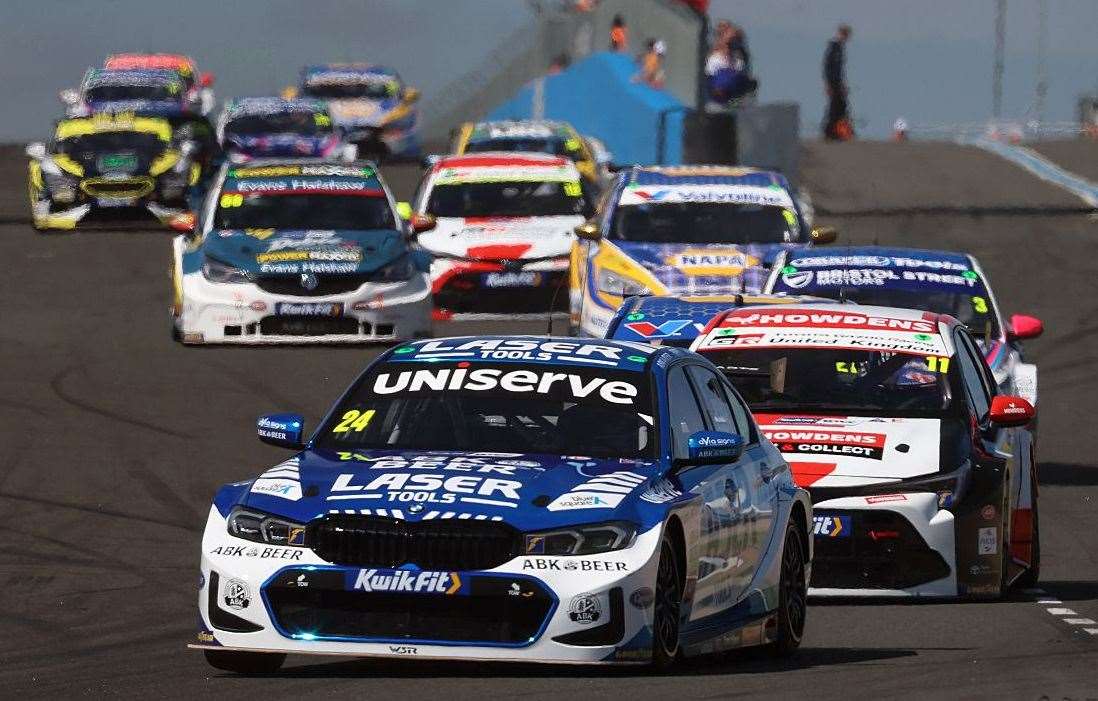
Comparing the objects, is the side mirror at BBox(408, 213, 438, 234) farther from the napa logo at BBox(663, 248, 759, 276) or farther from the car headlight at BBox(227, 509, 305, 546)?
the car headlight at BBox(227, 509, 305, 546)

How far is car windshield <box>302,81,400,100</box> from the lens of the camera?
4472cm

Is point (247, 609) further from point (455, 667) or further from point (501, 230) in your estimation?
point (501, 230)

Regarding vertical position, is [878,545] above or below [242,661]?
below

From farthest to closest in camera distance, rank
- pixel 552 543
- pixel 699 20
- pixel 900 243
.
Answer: pixel 699 20 → pixel 900 243 → pixel 552 543

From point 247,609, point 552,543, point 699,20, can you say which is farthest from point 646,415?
point 699,20

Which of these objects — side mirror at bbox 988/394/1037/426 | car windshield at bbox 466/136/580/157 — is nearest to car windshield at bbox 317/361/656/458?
side mirror at bbox 988/394/1037/426

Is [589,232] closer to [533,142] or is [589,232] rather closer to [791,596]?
[791,596]

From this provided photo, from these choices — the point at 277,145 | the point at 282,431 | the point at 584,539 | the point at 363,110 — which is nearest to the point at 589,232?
the point at 282,431

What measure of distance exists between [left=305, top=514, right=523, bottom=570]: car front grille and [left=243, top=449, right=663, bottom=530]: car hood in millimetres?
30

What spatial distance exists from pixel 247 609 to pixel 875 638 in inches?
120

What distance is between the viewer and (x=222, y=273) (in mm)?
21000

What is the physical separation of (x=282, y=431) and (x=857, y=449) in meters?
3.42

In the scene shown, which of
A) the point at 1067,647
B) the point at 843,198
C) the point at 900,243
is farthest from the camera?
the point at 843,198

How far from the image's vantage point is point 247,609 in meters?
8.56
